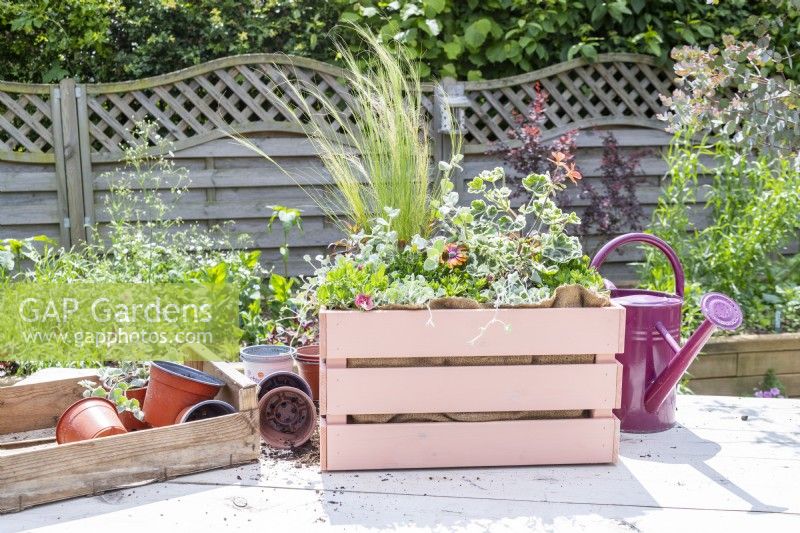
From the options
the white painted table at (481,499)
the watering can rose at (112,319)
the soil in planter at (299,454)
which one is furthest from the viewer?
the watering can rose at (112,319)

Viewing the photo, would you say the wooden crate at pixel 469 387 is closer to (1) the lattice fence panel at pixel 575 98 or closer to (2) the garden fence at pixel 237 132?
(2) the garden fence at pixel 237 132

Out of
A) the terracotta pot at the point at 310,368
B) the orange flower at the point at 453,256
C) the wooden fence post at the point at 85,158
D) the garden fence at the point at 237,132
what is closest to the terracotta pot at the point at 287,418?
the terracotta pot at the point at 310,368

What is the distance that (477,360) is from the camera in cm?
161

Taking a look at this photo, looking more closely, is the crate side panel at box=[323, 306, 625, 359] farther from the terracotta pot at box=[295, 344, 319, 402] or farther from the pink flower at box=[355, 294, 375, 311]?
the terracotta pot at box=[295, 344, 319, 402]

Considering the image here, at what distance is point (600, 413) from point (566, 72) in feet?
11.0

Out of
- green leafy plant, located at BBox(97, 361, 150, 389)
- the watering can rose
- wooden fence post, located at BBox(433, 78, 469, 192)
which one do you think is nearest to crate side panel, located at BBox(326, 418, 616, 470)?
green leafy plant, located at BBox(97, 361, 150, 389)

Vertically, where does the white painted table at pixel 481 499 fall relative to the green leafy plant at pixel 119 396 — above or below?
below

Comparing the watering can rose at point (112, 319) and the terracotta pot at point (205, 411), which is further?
the watering can rose at point (112, 319)

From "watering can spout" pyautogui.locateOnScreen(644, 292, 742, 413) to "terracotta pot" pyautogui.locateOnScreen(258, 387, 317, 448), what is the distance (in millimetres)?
743

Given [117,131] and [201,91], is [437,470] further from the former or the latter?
[201,91]

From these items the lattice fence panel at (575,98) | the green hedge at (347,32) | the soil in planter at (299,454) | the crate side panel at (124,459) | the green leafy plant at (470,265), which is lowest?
the soil in planter at (299,454)

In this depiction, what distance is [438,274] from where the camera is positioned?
1706 millimetres

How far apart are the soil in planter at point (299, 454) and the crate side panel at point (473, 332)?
10.0 inches

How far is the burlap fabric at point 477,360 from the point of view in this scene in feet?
5.19
